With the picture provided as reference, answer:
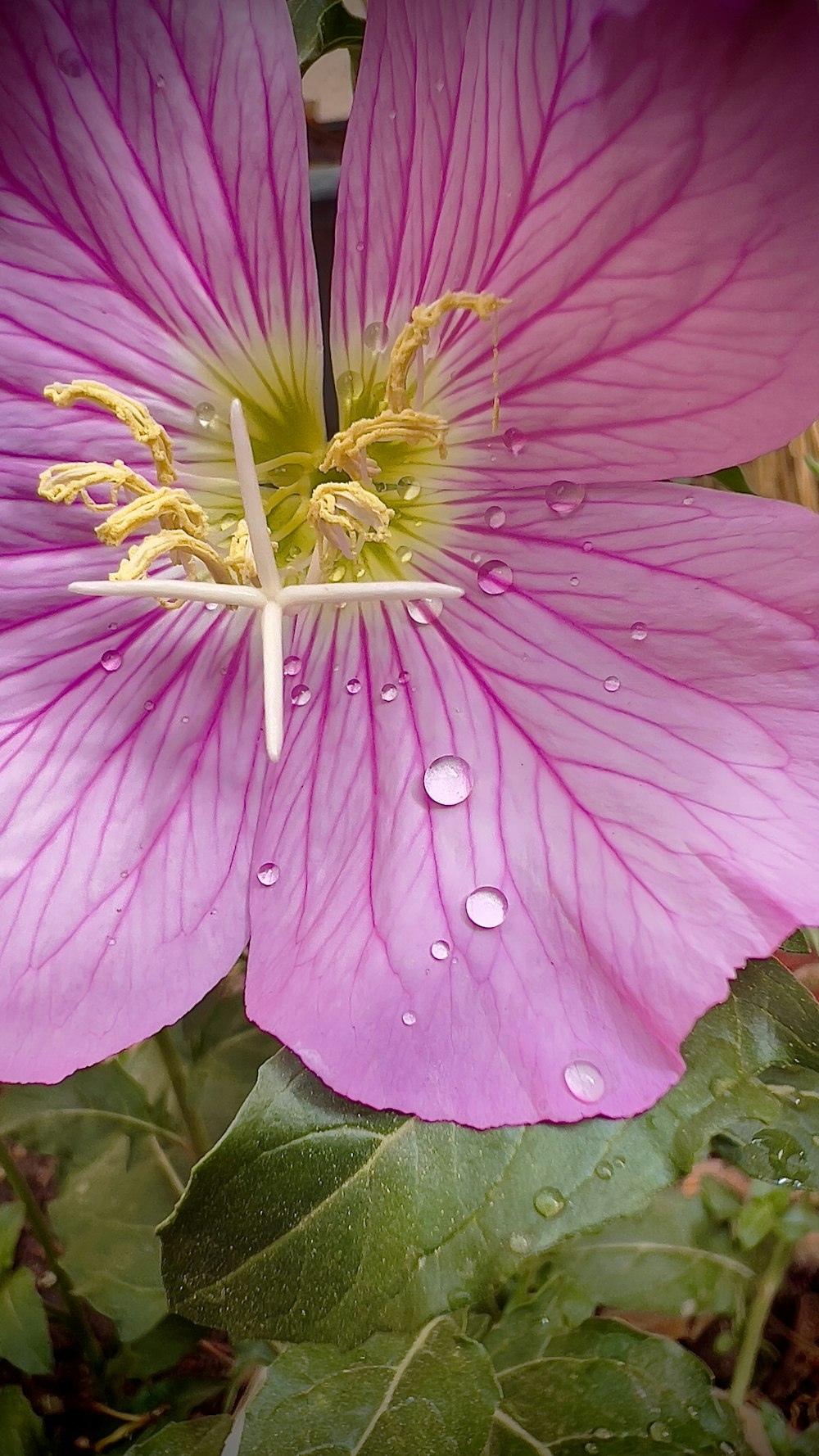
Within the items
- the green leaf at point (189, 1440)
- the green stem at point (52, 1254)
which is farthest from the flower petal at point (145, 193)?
the green leaf at point (189, 1440)

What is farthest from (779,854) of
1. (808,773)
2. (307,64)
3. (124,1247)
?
(124,1247)

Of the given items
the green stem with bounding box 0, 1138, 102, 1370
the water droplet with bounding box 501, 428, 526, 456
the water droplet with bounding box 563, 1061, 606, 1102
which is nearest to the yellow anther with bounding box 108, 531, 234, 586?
the water droplet with bounding box 501, 428, 526, 456

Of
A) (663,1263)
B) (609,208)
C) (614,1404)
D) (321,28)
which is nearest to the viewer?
(609,208)

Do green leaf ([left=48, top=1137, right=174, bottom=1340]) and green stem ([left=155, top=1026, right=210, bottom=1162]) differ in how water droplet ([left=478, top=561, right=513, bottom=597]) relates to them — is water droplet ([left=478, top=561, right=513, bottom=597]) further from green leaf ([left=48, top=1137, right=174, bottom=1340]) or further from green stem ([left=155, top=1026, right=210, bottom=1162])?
green leaf ([left=48, top=1137, right=174, bottom=1340])

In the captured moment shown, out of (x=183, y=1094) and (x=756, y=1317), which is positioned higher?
(x=183, y=1094)

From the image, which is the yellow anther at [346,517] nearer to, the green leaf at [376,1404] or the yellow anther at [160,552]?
the yellow anther at [160,552]

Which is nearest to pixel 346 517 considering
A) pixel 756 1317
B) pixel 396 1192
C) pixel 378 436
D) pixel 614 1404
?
pixel 378 436

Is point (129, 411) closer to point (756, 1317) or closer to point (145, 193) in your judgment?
point (145, 193)
